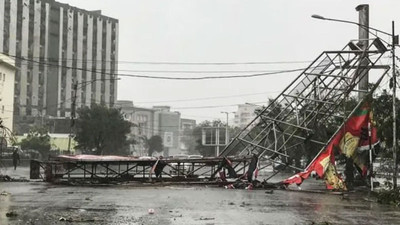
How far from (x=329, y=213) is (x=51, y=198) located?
1046 centimetres

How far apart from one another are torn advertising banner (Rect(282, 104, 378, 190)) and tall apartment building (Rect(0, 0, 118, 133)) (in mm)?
87897

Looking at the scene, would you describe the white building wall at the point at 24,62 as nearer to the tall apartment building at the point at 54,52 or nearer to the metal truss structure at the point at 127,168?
the tall apartment building at the point at 54,52

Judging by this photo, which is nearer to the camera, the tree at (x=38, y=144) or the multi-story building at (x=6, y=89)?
the multi-story building at (x=6, y=89)

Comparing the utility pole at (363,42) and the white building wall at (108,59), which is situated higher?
the white building wall at (108,59)

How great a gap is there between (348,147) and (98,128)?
5114 centimetres

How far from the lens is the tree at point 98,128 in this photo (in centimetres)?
7381

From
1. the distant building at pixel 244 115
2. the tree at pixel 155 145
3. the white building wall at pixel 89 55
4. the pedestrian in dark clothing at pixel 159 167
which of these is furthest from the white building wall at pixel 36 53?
the pedestrian in dark clothing at pixel 159 167

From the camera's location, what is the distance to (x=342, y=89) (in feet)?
98.8

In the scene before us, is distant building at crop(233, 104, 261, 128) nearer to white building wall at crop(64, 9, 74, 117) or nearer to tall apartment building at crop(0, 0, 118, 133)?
tall apartment building at crop(0, 0, 118, 133)

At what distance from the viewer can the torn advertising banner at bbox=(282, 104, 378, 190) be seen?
89.0ft

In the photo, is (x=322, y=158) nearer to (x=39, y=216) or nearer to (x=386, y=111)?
(x=386, y=111)

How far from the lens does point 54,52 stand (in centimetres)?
12975

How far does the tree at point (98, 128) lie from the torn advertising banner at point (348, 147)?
4852cm

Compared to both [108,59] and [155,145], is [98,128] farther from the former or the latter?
[108,59]
